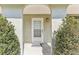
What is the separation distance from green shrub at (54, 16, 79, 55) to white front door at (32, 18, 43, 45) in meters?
11.9

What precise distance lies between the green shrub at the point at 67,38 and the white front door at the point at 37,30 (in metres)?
11.9

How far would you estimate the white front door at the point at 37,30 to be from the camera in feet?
92.8

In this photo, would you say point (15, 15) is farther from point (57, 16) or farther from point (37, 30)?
point (37, 30)

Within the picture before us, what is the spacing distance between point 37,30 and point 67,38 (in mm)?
13004

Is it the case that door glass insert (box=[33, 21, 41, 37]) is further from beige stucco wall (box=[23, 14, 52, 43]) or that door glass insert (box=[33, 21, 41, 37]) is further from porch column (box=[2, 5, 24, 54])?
porch column (box=[2, 5, 24, 54])

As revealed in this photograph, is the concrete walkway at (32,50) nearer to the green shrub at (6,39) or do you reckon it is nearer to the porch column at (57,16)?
the porch column at (57,16)

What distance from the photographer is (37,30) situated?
2867 centimetres

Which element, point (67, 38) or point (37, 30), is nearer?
point (67, 38)

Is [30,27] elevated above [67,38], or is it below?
above

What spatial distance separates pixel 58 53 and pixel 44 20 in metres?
12.2

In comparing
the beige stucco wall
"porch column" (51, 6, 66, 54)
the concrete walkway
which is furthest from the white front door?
"porch column" (51, 6, 66, 54)

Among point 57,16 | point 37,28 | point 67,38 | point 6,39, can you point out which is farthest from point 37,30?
point 6,39

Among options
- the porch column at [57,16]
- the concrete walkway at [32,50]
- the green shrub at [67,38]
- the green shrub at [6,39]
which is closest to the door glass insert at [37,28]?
the concrete walkway at [32,50]

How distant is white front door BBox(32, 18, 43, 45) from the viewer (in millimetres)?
28283
